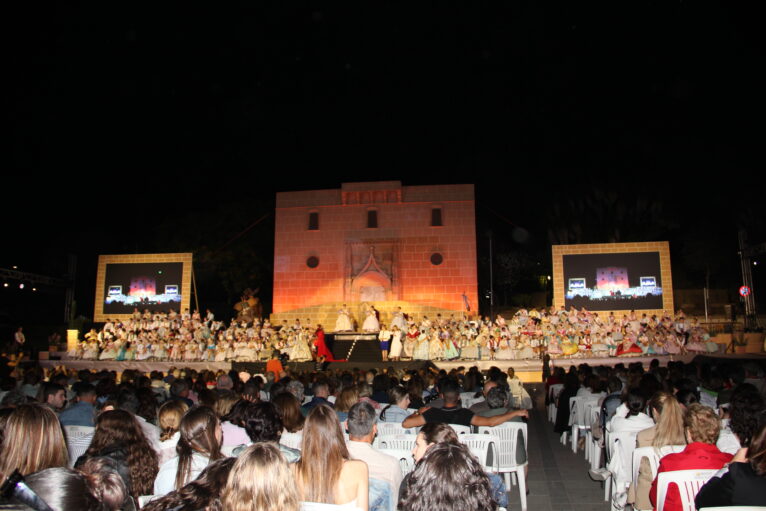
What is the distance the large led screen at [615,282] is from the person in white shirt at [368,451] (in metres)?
20.4

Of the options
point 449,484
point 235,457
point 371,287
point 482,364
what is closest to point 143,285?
point 371,287

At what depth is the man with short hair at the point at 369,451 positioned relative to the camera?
11.1ft

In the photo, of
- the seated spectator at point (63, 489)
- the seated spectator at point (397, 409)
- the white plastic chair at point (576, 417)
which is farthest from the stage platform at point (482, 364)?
the seated spectator at point (63, 489)

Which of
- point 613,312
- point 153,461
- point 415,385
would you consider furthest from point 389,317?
point 153,461

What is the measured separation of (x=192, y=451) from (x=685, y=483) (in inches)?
101

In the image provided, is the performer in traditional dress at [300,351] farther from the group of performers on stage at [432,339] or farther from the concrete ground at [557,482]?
the concrete ground at [557,482]

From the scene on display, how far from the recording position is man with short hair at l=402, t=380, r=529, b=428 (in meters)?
5.05

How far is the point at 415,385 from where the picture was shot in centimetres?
698

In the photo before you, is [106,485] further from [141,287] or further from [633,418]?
[141,287]

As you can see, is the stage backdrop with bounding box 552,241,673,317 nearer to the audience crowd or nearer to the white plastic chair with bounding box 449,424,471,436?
the audience crowd

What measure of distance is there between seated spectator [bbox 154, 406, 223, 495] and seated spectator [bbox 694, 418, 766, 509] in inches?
95.8

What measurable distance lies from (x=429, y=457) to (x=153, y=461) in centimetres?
188

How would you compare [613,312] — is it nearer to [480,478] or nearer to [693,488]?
[693,488]

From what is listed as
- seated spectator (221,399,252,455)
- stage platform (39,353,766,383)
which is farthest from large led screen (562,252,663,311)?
seated spectator (221,399,252,455)
